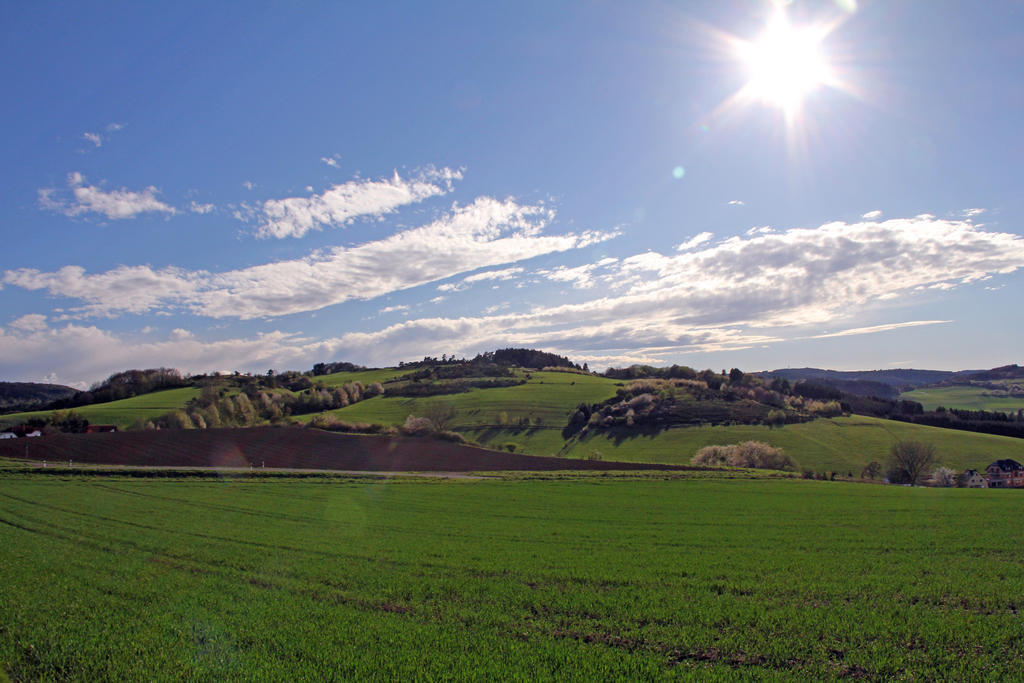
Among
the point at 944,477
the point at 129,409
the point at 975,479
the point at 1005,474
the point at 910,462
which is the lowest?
the point at 975,479

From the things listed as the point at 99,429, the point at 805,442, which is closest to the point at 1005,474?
the point at 805,442

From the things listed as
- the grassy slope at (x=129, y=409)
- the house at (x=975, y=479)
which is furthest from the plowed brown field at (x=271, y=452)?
the house at (x=975, y=479)

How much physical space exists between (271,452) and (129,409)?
6010 centimetres

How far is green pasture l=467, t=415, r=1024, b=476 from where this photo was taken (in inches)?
3113

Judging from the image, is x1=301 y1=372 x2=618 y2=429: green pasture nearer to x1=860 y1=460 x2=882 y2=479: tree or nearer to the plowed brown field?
the plowed brown field

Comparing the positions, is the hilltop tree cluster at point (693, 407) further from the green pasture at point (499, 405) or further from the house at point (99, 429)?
the house at point (99, 429)

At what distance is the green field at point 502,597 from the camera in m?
9.10

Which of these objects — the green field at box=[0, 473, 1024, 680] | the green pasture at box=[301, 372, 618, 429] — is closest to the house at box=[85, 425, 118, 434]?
the green pasture at box=[301, 372, 618, 429]

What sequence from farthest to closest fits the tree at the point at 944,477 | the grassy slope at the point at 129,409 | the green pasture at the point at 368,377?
the green pasture at the point at 368,377 < the grassy slope at the point at 129,409 < the tree at the point at 944,477

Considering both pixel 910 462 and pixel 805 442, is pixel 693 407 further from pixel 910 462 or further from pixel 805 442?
pixel 910 462

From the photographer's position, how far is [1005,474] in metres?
72.5

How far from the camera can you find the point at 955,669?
29.2 feet

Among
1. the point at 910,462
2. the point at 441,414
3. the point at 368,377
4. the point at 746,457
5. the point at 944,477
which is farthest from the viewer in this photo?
the point at 368,377

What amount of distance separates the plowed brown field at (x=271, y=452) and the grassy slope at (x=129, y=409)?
3475 centimetres
